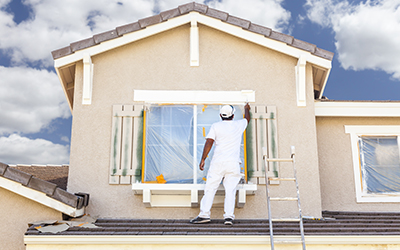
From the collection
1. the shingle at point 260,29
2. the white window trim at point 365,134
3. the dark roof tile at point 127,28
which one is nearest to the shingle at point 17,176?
the dark roof tile at point 127,28

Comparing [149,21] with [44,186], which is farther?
[149,21]

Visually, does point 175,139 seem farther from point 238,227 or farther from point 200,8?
point 200,8

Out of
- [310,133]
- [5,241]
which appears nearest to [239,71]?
[310,133]

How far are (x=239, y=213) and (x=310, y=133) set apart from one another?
6.13 ft

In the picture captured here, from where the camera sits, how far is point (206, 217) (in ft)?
19.0

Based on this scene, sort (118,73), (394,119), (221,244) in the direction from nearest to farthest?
(221,244) → (118,73) → (394,119)

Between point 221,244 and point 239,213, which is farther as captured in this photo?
point 239,213

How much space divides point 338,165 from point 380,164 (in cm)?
84

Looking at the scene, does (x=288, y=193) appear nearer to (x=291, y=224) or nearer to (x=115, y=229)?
(x=291, y=224)

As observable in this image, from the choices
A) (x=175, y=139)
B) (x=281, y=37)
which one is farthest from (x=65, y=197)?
(x=281, y=37)

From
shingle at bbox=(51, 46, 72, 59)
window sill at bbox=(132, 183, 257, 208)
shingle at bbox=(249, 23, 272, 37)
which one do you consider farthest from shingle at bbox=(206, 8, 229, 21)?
window sill at bbox=(132, 183, 257, 208)

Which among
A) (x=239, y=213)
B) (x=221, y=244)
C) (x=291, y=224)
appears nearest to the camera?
(x=221, y=244)

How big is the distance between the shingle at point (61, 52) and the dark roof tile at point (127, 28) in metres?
0.93

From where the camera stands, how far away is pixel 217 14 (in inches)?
279
